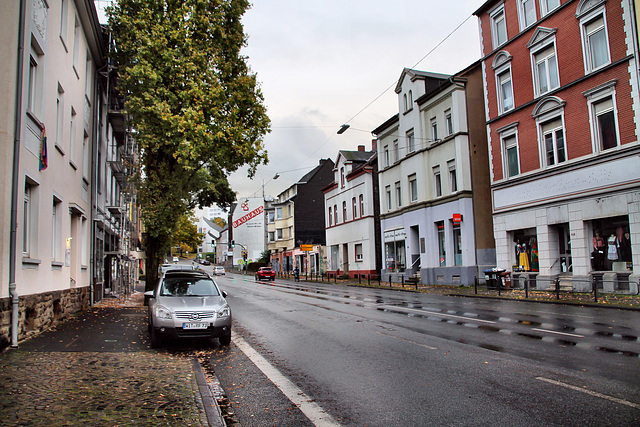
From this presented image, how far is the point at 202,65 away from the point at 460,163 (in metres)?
16.7

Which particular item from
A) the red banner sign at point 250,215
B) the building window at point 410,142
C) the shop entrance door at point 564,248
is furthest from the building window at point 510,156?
the red banner sign at point 250,215

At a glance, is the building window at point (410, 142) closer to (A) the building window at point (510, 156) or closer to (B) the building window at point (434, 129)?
(B) the building window at point (434, 129)

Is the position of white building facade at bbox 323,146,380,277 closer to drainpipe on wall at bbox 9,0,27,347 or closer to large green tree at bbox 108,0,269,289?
large green tree at bbox 108,0,269,289

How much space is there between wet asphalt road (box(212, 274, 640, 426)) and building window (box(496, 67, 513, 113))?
14617 millimetres

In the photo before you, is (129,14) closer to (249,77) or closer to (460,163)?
(249,77)

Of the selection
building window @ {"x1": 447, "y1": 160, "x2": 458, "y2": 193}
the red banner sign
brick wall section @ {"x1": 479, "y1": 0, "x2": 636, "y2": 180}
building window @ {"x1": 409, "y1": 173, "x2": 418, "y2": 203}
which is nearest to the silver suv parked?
brick wall section @ {"x1": 479, "y1": 0, "x2": 636, "y2": 180}

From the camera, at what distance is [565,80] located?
22.0 meters

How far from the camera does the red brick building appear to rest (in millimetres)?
19406

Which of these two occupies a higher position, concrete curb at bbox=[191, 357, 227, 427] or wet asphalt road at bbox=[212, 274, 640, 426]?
concrete curb at bbox=[191, 357, 227, 427]

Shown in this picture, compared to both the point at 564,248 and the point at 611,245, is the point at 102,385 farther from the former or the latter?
the point at 564,248

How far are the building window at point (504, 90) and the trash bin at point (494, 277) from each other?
8.44 metres

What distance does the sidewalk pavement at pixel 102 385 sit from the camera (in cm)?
517

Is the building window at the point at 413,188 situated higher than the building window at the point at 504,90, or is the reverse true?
the building window at the point at 504,90

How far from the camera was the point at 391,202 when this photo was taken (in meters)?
39.2
